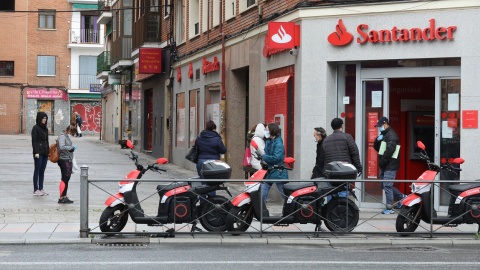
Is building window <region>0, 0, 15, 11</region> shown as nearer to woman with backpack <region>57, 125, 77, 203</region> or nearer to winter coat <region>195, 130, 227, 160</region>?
woman with backpack <region>57, 125, 77, 203</region>

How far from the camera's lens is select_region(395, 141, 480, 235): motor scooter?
11977 mm

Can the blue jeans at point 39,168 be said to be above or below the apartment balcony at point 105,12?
below

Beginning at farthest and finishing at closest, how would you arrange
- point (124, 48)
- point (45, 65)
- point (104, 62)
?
point (45, 65)
point (104, 62)
point (124, 48)

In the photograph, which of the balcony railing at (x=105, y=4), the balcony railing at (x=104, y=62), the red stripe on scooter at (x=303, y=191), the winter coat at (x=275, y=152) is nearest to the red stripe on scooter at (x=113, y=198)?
the red stripe on scooter at (x=303, y=191)

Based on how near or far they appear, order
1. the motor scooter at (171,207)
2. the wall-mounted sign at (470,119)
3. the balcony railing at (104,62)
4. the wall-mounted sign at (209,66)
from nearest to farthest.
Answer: the motor scooter at (171,207) → the wall-mounted sign at (470,119) → the wall-mounted sign at (209,66) → the balcony railing at (104,62)

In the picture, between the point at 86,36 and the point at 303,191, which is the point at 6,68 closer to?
the point at 86,36

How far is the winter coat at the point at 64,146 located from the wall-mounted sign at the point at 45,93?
45207 millimetres

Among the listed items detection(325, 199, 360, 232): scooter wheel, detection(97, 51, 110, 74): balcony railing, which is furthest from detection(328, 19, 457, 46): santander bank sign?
detection(97, 51, 110, 74): balcony railing

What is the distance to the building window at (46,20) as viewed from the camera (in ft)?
201

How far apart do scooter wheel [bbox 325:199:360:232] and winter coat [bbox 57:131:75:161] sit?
6491 mm

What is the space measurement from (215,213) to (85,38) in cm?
5229

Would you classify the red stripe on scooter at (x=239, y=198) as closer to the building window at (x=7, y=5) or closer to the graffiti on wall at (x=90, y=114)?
the building window at (x=7, y=5)

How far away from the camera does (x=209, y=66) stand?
24.9 meters

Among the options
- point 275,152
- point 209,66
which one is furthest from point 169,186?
point 209,66
